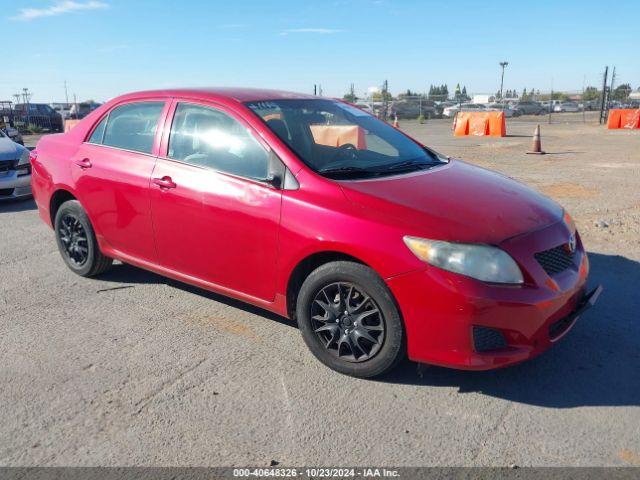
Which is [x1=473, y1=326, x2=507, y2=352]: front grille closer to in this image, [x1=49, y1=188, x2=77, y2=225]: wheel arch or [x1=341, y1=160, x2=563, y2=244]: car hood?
[x1=341, y1=160, x2=563, y2=244]: car hood

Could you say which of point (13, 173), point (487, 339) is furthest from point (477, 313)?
point (13, 173)

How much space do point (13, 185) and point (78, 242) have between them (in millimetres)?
4617

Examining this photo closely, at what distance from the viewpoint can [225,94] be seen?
4.25 metres

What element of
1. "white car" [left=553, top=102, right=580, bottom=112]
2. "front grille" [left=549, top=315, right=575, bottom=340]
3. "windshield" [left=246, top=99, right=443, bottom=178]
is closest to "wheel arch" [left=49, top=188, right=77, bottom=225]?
"windshield" [left=246, top=99, right=443, bottom=178]

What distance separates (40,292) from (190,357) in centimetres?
197

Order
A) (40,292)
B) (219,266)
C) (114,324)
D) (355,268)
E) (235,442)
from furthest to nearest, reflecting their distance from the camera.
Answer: (40,292) < (114,324) < (219,266) < (355,268) < (235,442)

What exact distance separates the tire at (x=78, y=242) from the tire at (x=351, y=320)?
2327mm

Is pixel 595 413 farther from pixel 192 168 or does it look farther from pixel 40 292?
pixel 40 292

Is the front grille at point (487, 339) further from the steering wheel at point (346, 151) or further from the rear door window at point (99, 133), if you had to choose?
the rear door window at point (99, 133)

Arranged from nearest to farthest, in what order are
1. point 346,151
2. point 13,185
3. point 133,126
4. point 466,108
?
point 346,151 < point 133,126 < point 13,185 < point 466,108

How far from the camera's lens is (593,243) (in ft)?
19.8

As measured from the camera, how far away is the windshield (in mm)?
3816

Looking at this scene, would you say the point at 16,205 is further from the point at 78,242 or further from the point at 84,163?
the point at 84,163

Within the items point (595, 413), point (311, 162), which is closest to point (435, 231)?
point (311, 162)
